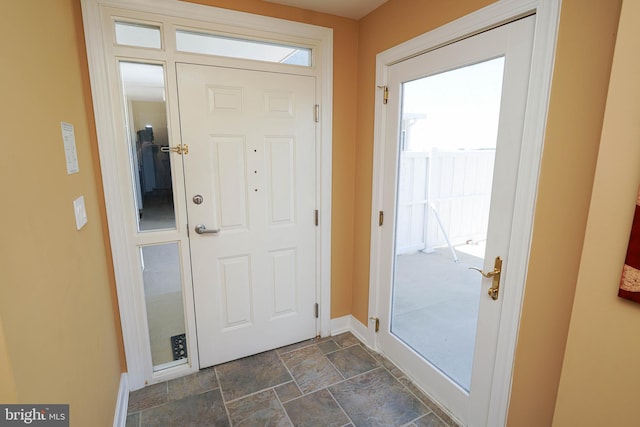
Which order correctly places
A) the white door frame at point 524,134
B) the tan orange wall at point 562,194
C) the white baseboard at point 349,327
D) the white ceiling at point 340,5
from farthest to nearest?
the white baseboard at point 349,327 → the white ceiling at point 340,5 → the white door frame at point 524,134 → the tan orange wall at point 562,194

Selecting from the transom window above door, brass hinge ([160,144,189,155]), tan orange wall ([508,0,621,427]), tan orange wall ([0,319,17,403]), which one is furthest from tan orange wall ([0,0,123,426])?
tan orange wall ([508,0,621,427])

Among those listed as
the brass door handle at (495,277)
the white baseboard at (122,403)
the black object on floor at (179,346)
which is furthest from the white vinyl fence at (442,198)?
the white baseboard at (122,403)

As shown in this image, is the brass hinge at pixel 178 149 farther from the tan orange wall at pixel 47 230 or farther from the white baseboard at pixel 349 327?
the white baseboard at pixel 349 327

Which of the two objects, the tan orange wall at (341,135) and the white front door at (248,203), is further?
the tan orange wall at (341,135)

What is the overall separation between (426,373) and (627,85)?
178 cm

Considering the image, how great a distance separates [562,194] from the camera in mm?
1206

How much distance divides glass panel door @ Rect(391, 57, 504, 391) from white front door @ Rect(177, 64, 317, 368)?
0.70 meters

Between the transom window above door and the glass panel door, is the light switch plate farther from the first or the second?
the glass panel door

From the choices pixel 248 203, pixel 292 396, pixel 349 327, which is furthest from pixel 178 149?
pixel 349 327

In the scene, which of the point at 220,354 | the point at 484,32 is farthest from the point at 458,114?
the point at 220,354

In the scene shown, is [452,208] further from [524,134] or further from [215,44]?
[215,44]

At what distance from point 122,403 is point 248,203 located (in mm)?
1386

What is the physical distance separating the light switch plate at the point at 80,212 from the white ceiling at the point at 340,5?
162 cm

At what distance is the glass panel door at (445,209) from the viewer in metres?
1.60
